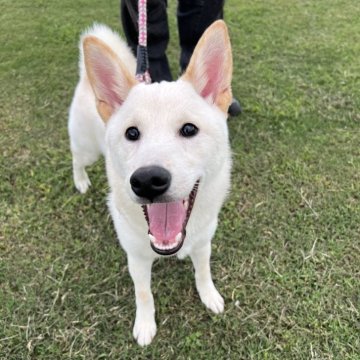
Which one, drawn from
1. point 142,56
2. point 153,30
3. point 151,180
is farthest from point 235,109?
point 151,180

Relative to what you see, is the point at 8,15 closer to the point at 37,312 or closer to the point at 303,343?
the point at 37,312

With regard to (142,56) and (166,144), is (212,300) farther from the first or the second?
(142,56)

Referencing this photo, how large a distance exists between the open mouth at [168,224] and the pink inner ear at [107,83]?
18.8 inches

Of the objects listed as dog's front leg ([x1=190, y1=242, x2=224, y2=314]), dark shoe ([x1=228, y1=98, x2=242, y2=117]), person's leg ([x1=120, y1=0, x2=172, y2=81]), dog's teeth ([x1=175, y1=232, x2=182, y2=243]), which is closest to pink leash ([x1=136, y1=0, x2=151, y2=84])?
person's leg ([x1=120, y1=0, x2=172, y2=81])

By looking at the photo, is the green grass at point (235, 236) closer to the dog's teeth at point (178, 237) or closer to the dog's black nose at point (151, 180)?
the dog's teeth at point (178, 237)

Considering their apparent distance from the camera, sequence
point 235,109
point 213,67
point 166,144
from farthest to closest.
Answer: point 235,109
point 213,67
point 166,144

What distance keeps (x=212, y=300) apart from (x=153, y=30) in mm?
1870

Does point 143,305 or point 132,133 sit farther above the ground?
point 132,133

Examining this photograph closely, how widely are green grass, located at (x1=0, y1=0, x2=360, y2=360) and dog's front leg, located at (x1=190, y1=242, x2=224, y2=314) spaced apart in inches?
1.9

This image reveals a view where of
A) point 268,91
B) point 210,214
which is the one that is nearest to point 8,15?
point 268,91

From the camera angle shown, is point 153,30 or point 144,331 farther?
point 153,30

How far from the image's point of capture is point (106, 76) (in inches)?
68.6

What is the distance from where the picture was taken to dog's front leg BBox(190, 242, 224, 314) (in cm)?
221

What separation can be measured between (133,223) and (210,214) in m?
0.34
